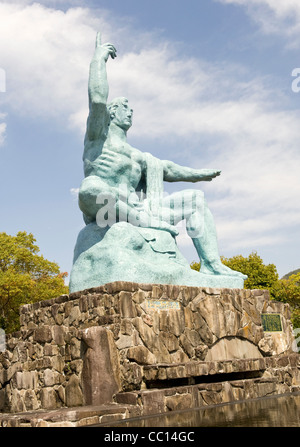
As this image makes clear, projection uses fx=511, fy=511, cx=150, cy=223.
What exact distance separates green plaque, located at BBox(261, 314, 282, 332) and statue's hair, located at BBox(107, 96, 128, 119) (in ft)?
14.3

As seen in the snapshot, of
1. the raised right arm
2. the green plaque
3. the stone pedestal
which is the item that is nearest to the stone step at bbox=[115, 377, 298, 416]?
the stone pedestal

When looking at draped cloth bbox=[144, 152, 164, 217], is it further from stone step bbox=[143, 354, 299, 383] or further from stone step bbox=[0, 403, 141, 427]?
stone step bbox=[0, 403, 141, 427]

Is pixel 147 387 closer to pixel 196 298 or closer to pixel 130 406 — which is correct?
pixel 130 406

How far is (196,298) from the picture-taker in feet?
25.4

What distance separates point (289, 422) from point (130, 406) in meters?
1.96

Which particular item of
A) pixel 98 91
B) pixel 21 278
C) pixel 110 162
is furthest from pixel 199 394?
pixel 21 278

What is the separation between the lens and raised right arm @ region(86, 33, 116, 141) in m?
7.86

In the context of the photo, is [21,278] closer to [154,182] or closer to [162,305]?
[154,182]

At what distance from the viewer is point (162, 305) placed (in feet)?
23.8

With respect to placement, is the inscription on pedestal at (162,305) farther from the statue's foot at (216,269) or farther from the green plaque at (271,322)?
the green plaque at (271,322)

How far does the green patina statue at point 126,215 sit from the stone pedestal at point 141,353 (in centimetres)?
41

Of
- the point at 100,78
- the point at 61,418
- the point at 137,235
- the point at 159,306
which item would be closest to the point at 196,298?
the point at 159,306

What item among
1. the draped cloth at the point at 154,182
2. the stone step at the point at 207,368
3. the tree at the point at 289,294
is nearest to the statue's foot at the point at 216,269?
the draped cloth at the point at 154,182
